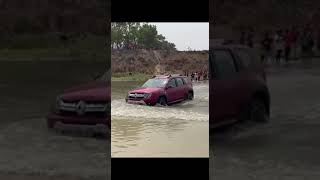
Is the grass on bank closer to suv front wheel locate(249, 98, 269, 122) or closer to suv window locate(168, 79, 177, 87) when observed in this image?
suv window locate(168, 79, 177, 87)

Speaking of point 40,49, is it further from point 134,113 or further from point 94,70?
point 134,113

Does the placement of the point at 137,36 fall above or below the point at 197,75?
above

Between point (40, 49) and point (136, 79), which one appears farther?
point (40, 49)

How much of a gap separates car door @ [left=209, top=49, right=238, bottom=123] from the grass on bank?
3.63 feet

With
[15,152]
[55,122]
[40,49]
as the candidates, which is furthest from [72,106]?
[40,49]

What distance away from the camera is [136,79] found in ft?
14.8

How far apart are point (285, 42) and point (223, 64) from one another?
20.4ft

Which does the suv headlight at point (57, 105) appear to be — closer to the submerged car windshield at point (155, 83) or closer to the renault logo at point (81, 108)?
the renault logo at point (81, 108)

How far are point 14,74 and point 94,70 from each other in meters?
2.99

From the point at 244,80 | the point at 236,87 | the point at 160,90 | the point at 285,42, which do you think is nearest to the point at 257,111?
the point at 244,80

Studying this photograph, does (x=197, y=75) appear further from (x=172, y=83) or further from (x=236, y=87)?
(x=236, y=87)

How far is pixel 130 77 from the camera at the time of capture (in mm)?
4516

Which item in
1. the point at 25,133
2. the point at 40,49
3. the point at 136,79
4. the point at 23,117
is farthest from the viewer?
the point at 40,49

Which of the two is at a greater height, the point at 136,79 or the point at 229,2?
the point at 229,2
